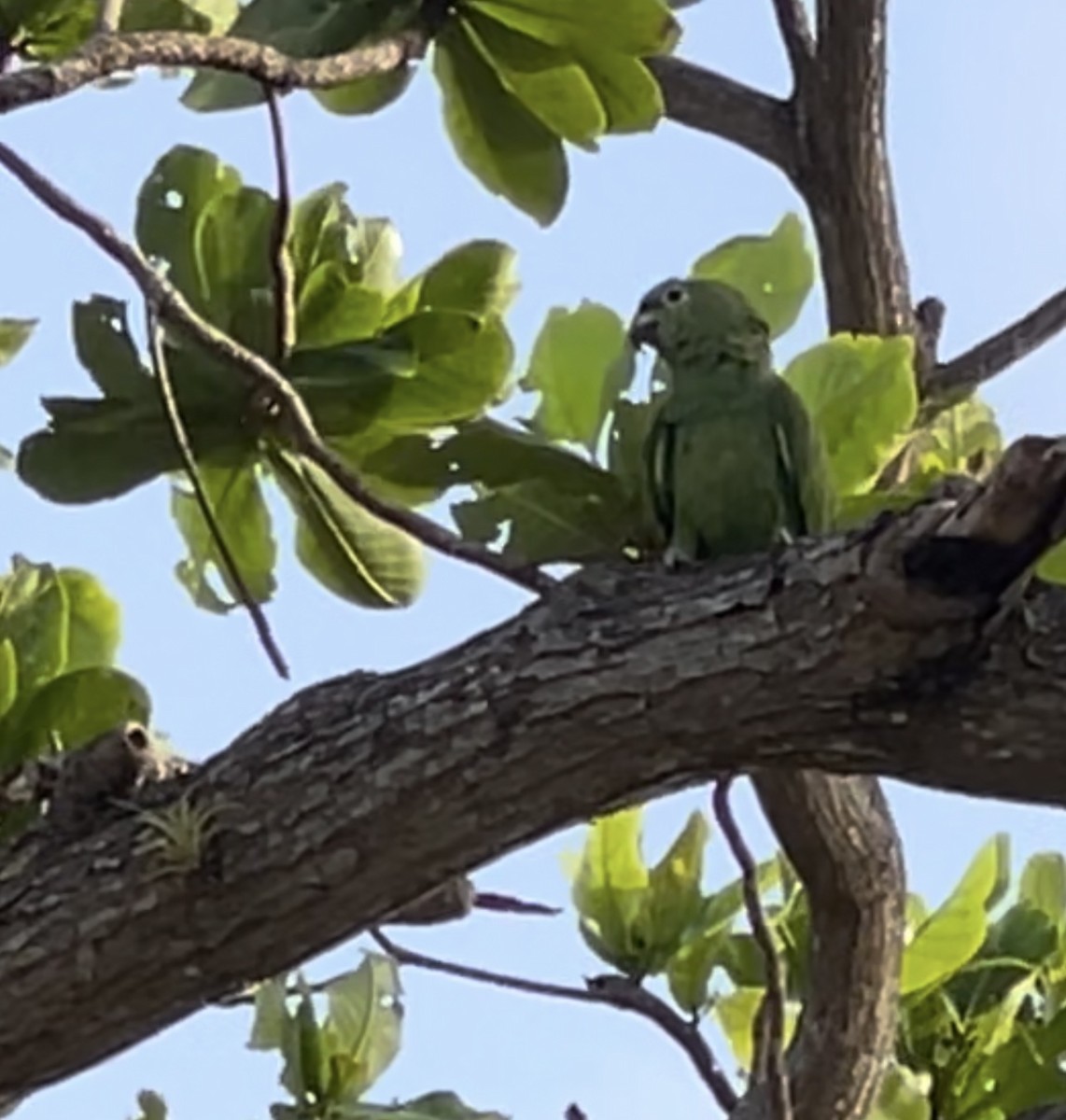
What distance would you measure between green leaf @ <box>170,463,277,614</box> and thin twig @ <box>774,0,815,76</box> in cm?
97

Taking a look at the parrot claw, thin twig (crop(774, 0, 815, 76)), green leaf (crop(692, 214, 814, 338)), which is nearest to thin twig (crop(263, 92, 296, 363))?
the parrot claw

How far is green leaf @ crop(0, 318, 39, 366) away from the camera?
92.7 inches

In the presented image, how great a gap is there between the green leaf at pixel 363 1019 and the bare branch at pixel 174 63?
2.61 feet

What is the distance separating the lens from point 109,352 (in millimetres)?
2248

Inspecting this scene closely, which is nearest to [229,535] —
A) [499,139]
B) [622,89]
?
[499,139]

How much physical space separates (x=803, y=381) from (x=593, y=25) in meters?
0.44

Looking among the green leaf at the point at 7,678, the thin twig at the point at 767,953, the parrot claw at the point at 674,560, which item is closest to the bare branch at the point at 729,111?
the parrot claw at the point at 674,560

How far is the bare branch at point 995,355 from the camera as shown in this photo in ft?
8.87

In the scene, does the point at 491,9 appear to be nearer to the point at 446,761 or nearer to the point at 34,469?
the point at 34,469

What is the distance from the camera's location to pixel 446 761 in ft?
5.76

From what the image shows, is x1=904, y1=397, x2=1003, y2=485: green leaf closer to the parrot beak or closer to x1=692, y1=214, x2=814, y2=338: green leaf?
x1=692, y1=214, x2=814, y2=338: green leaf

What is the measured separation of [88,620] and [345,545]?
11.0 inches

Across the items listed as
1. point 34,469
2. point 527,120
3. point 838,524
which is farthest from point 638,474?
point 34,469

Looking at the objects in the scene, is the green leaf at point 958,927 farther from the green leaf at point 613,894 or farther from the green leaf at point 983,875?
the green leaf at point 613,894
